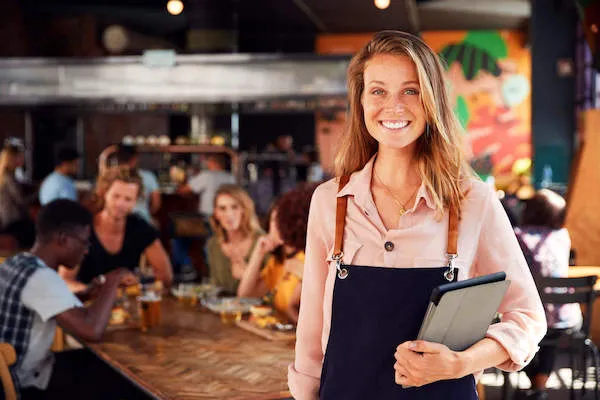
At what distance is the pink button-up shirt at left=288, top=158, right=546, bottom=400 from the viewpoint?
1576mm

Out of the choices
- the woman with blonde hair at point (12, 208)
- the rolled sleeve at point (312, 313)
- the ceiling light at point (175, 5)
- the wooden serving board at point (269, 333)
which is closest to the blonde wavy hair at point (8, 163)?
the woman with blonde hair at point (12, 208)

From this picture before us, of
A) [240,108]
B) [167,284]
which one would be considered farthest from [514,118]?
[167,284]

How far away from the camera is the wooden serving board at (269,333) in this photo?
3184 mm

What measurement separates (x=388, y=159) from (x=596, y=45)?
3514mm

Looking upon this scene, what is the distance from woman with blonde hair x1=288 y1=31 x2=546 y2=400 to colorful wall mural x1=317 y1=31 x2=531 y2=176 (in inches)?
477

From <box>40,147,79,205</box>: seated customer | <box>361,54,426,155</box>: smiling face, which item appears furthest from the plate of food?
<box>40,147,79,205</box>: seated customer

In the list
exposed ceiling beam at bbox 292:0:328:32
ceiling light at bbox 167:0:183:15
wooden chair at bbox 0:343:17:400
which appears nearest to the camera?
wooden chair at bbox 0:343:17:400

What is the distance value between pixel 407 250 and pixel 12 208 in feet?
23.9

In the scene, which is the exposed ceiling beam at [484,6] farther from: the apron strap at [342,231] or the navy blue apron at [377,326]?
the navy blue apron at [377,326]

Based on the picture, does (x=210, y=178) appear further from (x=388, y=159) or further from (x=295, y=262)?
(x=388, y=159)

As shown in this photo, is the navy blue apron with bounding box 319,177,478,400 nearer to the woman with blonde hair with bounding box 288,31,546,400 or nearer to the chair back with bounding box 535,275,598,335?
the woman with blonde hair with bounding box 288,31,546,400

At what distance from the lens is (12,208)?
8109 millimetres

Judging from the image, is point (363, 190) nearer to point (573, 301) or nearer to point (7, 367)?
point (7, 367)

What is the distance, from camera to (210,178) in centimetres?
839
